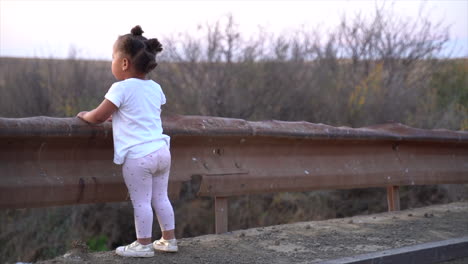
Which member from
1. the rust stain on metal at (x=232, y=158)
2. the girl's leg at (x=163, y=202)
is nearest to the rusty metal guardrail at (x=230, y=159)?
the rust stain on metal at (x=232, y=158)

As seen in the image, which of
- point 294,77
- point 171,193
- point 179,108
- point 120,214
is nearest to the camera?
point 171,193

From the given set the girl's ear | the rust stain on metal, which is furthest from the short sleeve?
the rust stain on metal

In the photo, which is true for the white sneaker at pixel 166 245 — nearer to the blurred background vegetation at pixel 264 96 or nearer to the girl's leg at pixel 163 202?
the girl's leg at pixel 163 202

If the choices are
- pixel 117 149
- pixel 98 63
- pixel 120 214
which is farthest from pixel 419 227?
pixel 98 63

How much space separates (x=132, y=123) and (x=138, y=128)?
0.06m

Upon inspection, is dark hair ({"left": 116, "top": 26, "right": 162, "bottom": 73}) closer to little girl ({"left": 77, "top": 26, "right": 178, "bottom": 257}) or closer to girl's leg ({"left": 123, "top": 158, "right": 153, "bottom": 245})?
little girl ({"left": 77, "top": 26, "right": 178, "bottom": 257})

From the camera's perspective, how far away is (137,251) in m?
4.95

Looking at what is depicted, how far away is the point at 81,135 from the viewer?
4.86 metres

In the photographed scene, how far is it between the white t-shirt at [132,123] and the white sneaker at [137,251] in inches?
25.6

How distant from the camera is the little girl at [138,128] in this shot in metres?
4.84

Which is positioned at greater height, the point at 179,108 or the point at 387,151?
the point at 179,108

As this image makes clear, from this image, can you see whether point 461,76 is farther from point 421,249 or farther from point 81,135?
point 81,135

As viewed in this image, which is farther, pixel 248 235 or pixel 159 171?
pixel 248 235

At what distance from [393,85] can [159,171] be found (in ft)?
33.7
